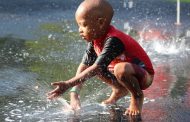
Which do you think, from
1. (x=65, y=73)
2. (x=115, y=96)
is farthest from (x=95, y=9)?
(x=65, y=73)

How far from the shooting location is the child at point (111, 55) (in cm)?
374

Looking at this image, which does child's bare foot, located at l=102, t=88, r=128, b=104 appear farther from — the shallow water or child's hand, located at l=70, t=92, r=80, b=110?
child's hand, located at l=70, t=92, r=80, b=110

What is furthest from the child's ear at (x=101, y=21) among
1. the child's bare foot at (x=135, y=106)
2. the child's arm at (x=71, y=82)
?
the child's bare foot at (x=135, y=106)

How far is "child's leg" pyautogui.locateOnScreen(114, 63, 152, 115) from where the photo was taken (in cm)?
374

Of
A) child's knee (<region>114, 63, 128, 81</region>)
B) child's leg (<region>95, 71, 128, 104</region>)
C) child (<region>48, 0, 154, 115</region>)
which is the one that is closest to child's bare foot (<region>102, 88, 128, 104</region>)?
child's leg (<region>95, 71, 128, 104</region>)

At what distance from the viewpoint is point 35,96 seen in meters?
4.50

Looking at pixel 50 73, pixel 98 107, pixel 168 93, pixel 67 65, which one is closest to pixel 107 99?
pixel 98 107

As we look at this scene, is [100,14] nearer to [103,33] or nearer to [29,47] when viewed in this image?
[103,33]

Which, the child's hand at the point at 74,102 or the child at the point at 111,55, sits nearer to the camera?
the child at the point at 111,55

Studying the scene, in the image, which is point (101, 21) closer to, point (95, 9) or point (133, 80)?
point (95, 9)

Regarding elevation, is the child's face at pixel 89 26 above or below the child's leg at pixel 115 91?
above

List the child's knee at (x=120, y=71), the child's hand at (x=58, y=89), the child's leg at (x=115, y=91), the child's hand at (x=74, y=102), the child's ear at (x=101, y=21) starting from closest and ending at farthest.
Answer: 1. the child's hand at (x=58, y=89)
2. the child's knee at (x=120, y=71)
3. the child's ear at (x=101, y=21)
4. the child's hand at (x=74, y=102)
5. the child's leg at (x=115, y=91)

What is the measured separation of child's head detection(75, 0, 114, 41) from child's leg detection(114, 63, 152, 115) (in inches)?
13.0

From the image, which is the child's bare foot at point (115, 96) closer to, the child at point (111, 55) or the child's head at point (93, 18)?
the child at point (111, 55)
